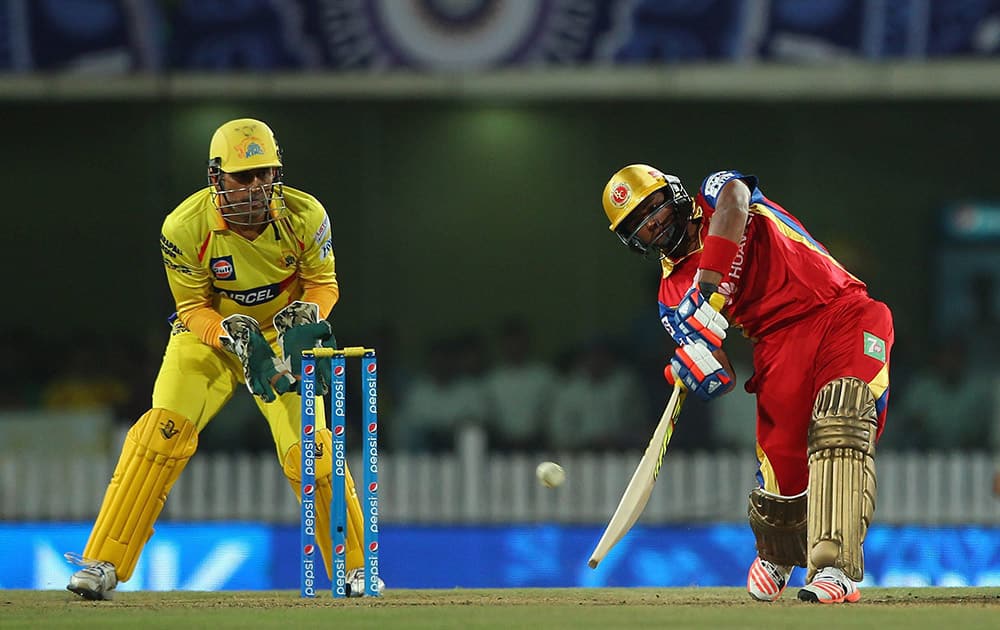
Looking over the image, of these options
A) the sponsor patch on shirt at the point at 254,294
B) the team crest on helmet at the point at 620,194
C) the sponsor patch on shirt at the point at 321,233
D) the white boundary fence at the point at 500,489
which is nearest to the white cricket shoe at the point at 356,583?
the sponsor patch on shirt at the point at 254,294

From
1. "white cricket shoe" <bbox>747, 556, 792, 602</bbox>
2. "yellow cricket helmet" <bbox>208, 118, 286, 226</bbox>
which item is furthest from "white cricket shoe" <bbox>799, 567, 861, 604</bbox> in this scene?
"yellow cricket helmet" <bbox>208, 118, 286, 226</bbox>

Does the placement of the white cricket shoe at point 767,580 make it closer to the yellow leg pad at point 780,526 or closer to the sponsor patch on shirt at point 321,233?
the yellow leg pad at point 780,526

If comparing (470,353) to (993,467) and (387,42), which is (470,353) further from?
(993,467)

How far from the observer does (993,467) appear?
10.3 metres

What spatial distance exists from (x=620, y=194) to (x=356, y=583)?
1377 millimetres

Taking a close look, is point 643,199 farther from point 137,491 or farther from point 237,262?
point 137,491

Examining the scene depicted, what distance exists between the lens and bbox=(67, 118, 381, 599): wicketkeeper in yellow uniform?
5660 millimetres

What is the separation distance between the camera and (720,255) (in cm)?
532

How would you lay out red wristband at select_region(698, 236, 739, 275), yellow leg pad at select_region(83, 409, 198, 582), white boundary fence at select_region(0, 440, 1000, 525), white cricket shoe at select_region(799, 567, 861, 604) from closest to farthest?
white cricket shoe at select_region(799, 567, 861, 604) → red wristband at select_region(698, 236, 739, 275) → yellow leg pad at select_region(83, 409, 198, 582) → white boundary fence at select_region(0, 440, 1000, 525)

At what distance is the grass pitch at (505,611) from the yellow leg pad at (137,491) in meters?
0.15

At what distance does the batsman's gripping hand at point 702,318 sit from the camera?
17.5 ft

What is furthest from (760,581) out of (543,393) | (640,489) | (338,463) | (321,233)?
(543,393)

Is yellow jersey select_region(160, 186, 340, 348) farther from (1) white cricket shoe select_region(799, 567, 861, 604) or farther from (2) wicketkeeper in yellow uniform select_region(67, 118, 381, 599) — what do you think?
(1) white cricket shoe select_region(799, 567, 861, 604)

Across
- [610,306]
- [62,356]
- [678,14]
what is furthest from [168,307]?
[678,14]
